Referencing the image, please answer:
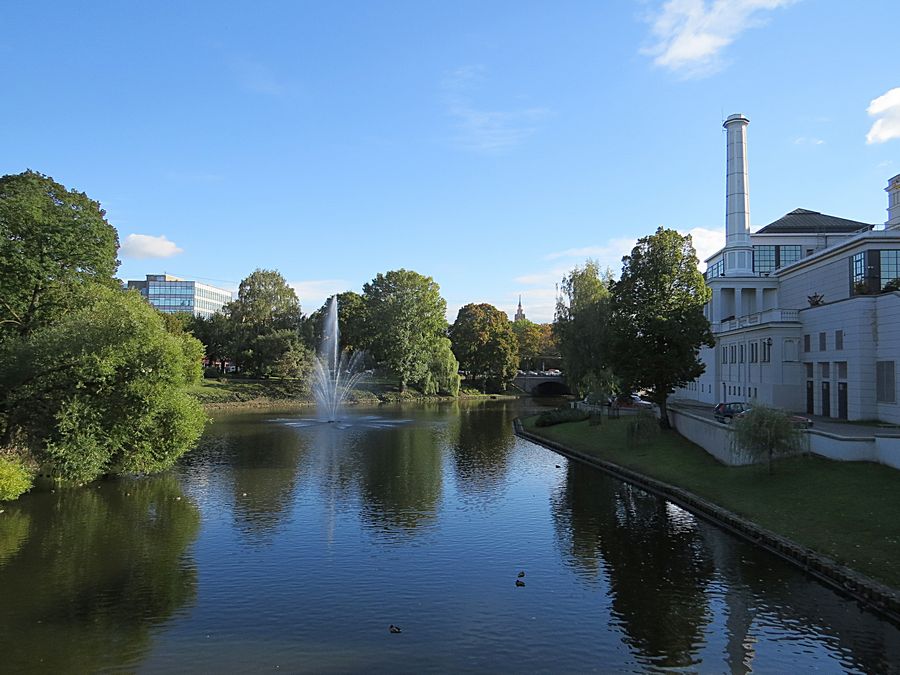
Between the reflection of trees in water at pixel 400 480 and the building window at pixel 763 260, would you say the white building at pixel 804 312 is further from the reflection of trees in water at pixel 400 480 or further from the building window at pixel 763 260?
the reflection of trees in water at pixel 400 480

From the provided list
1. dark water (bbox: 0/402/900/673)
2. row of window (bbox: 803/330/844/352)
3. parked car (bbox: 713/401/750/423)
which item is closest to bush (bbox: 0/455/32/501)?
dark water (bbox: 0/402/900/673)

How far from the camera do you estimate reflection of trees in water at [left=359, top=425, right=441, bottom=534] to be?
30469mm

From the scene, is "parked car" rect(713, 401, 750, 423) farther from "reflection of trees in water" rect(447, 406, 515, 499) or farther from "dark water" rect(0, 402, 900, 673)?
"reflection of trees in water" rect(447, 406, 515, 499)

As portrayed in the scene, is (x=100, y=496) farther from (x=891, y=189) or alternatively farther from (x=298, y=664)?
(x=891, y=189)

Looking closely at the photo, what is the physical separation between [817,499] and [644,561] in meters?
8.80

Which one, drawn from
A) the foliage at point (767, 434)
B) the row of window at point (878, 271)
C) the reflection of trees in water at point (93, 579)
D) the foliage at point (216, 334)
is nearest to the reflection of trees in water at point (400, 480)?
the reflection of trees in water at point (93, 579)

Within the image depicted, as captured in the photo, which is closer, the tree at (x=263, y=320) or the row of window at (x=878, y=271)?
the row of window at (x=878, y=271)

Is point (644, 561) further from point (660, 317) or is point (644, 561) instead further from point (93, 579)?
point (660, 317)

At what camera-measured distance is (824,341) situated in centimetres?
4912

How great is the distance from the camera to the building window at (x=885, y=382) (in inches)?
1618

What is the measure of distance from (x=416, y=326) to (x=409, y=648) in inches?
3912

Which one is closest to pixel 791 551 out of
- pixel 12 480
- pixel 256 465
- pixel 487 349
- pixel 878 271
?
pixel 256 465

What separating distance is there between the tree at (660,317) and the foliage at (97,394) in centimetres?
3037

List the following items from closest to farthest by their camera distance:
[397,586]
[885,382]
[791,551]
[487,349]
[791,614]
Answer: [791,614]
[397,586]
[791,551]
[885,382]
[487,349]
